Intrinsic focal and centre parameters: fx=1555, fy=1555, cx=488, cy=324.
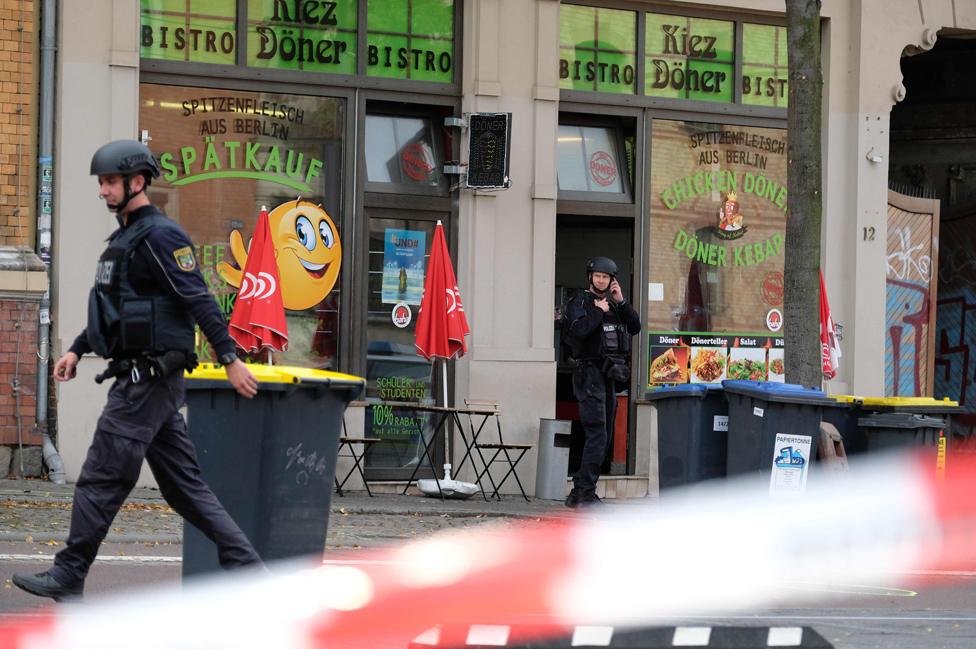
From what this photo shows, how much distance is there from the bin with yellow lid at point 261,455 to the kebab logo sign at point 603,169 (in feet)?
28.6

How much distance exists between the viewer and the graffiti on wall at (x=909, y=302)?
55.7ft

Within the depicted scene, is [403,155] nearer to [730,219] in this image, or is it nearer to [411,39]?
[411,39]

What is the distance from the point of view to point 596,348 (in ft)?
42.1

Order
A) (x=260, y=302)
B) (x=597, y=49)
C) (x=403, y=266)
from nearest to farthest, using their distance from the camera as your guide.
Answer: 1. (x=260, y=302)
2. (x=403, y=266)
3. (x=597, y=49)

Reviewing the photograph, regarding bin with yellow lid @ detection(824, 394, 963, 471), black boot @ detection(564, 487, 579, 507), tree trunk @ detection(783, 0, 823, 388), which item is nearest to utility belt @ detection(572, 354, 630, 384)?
black boot @ detection(564, 487, 579, 507)

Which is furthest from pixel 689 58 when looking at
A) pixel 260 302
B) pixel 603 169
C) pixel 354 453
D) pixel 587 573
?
pixel 587 573

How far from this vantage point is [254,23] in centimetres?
1395

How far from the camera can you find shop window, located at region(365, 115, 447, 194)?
571 inches

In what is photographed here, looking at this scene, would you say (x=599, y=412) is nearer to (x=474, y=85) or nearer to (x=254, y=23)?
(x=474, y=85)

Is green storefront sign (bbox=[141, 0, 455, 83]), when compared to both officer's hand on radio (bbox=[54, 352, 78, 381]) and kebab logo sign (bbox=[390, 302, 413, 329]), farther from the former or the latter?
officer's hand on radio (bbox=[54, 352, 78, 381])

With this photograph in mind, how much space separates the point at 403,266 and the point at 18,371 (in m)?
3.64

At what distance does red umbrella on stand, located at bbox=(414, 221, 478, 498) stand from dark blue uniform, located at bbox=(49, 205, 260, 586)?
680 centimetres

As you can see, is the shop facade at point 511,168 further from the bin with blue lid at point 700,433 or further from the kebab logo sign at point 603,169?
the bin with blue lid at point 700,433

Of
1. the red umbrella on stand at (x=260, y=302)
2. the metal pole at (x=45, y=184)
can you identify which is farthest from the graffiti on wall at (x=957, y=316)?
the metal pole at (x=45, y=184)
